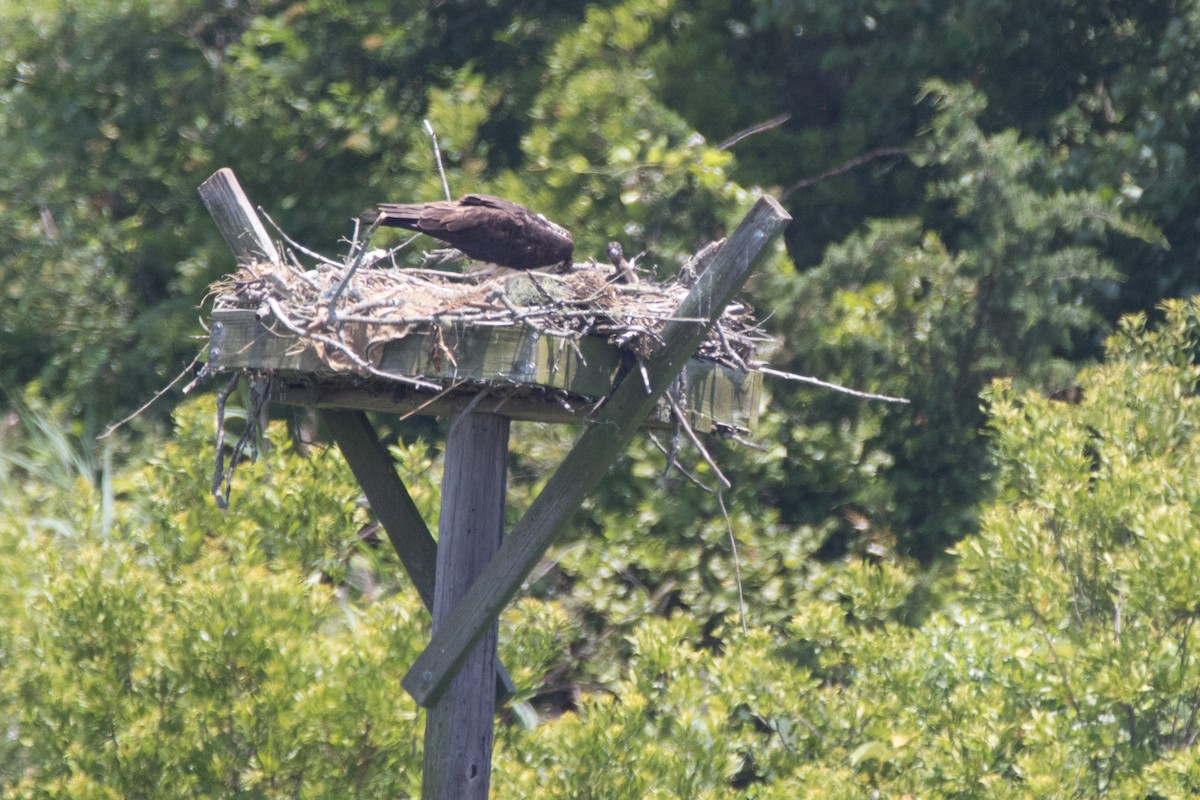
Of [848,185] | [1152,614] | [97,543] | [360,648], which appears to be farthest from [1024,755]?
[848,185]

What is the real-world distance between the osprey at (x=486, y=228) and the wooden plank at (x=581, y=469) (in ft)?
2.93

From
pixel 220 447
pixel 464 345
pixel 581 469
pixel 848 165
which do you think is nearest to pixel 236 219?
pixel 220 447

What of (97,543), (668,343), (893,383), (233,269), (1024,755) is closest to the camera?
(668,343)

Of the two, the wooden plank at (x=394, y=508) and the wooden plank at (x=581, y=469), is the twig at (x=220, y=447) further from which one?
the wooden plank at (x=581, y=469)

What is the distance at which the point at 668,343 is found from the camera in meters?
3.46

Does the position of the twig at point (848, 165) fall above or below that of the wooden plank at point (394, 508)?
above

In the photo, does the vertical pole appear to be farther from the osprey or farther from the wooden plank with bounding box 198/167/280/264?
the wooden plank with bounding box 198/167/280/264

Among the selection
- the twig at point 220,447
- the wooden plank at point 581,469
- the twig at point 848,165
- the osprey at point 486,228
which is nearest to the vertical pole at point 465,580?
the wooden plank at point 581,469

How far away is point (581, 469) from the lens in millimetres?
3613

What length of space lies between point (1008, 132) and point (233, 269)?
501 cm

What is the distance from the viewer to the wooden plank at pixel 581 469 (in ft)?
11.1

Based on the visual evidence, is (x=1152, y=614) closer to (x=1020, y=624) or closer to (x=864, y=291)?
(x=1020, y=624)

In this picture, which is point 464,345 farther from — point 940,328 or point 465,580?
point 940,328

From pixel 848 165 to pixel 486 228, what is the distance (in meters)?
5.44
